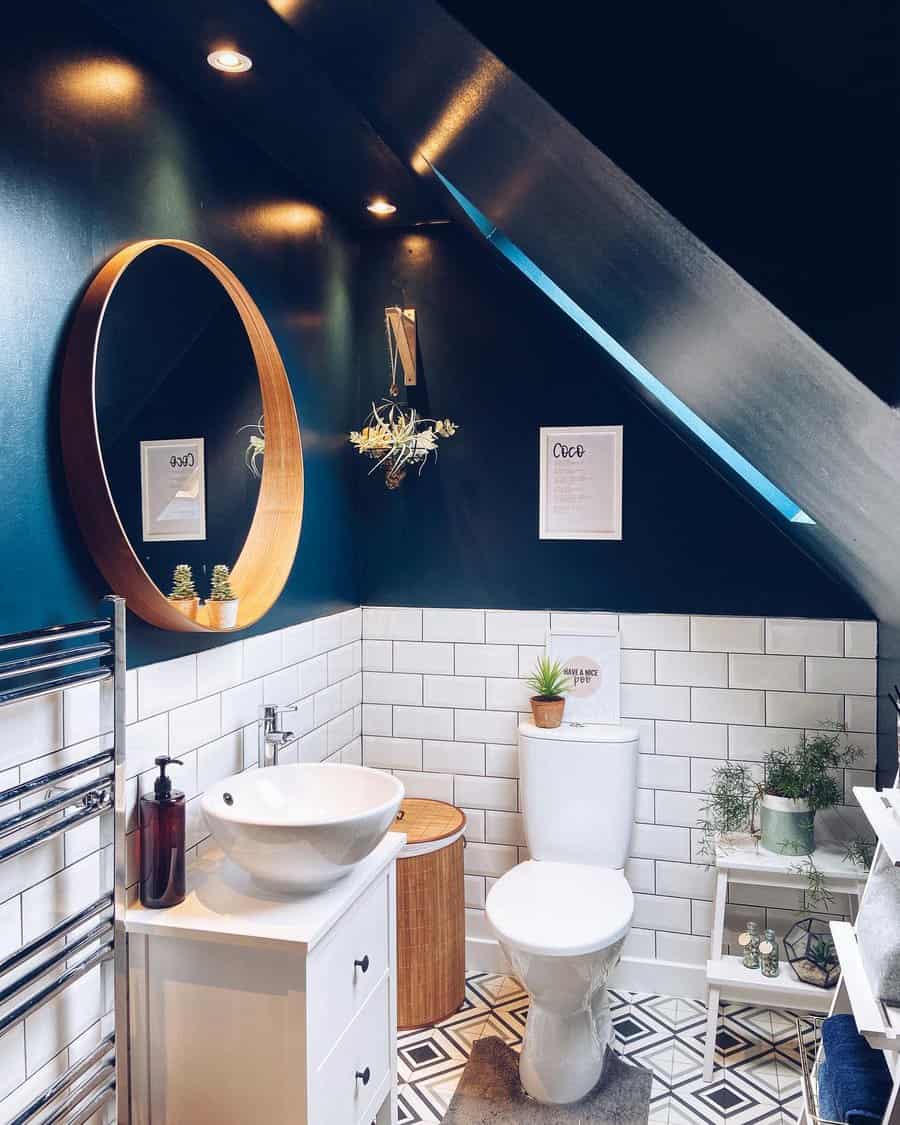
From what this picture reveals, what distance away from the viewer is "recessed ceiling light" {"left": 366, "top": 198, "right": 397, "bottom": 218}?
2.88 m

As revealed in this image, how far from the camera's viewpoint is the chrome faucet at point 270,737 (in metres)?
2.36

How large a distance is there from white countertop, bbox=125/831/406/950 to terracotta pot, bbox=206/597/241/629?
1.81ft

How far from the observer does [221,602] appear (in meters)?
2.13

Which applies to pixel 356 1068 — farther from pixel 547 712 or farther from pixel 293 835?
pixel 547 712

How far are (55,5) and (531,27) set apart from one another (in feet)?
4.18

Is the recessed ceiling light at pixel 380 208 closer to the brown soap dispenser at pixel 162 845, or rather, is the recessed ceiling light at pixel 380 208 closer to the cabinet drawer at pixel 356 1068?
the brown soap dispenser at pixel 162 845

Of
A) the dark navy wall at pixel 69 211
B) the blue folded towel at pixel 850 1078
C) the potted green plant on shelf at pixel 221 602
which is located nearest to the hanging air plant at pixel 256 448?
the dark navy wall at pixel 69 211

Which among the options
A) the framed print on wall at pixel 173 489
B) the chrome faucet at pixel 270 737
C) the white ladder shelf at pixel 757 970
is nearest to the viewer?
the framed print on wall at pixel 173 489

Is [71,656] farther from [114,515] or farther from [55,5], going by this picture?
[55,5]

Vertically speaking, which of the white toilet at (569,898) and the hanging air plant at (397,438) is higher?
the hanging air plant at (397,438)

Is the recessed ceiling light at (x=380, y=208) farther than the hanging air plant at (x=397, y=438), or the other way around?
the hanging air plant at (x=397, y=438)

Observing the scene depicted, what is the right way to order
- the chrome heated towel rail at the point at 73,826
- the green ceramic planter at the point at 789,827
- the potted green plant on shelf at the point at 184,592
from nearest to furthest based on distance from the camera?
the chrome heated towel rail at the point at 73,826 < the potted green plant on shelf at the point at 184,592 < the green ceramic planter at the point at 789,827

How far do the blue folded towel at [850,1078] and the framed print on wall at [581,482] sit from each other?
5.26 feet

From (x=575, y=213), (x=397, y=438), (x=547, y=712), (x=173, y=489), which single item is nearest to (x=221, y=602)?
(x=173, y=489)
